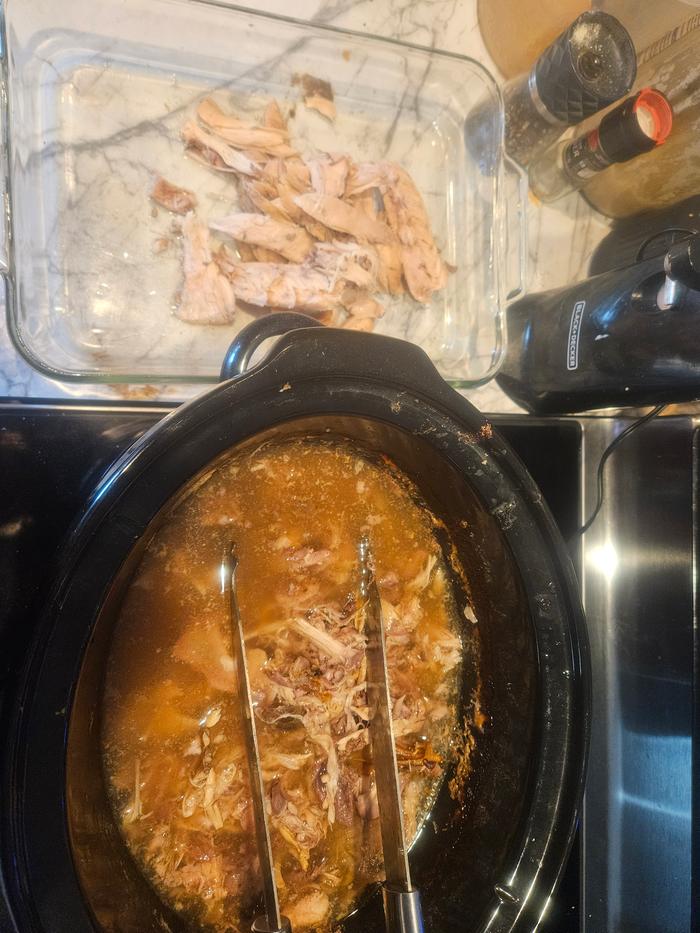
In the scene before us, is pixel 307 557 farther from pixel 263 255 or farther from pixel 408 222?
pixel 408 222

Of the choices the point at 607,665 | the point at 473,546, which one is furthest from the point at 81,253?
the point at 607,665

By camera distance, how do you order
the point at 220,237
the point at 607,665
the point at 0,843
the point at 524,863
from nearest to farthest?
the point at 0,843, the point at 524,863, the point at 220,237, the point at 607,665

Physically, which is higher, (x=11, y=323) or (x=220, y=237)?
(x=220, y=237)

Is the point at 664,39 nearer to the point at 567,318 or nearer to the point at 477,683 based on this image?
the point at 567,318

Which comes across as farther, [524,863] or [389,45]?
[389,45]

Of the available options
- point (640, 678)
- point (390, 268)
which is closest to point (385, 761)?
point (640, 678)

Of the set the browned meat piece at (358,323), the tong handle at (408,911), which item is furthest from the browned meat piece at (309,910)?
the browned meat piece at (358,323)
